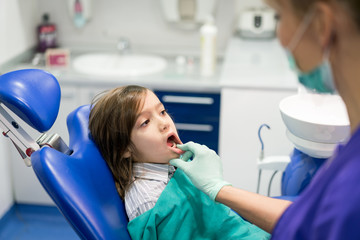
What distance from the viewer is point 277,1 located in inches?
32.8

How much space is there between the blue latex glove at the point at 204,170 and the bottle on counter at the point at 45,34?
1.86 metres

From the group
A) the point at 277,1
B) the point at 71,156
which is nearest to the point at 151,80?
the point at 71,156

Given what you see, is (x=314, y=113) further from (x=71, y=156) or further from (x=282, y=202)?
(x=71, y=156)

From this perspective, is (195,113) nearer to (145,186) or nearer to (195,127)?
(195,127)

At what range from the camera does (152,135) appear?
1.52 meters

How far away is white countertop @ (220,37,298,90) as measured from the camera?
2459mm

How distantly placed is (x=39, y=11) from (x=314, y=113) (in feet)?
6.78

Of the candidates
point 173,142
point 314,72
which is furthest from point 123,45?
point 314,72

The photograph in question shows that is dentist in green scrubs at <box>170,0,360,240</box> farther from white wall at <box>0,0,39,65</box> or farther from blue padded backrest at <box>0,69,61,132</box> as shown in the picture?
white wall at <box>0,0,39,65</box>

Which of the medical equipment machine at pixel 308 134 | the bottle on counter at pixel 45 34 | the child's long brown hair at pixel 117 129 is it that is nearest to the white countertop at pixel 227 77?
the bottle on counter at pixel 45 34

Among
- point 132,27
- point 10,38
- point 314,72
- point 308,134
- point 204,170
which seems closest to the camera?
point 314,72

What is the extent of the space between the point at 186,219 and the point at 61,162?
422 mm

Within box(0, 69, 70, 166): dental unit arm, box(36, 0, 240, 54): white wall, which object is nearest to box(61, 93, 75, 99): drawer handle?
box(36, 0, 240, 54): white wall

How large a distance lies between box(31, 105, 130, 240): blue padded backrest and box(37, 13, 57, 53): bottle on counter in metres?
1.65
